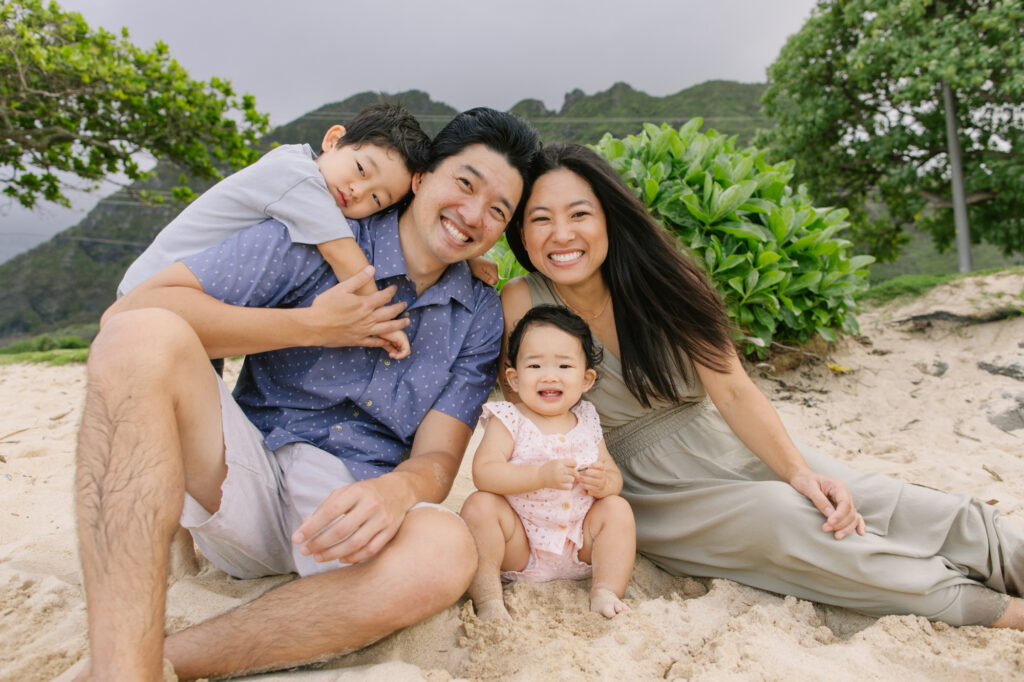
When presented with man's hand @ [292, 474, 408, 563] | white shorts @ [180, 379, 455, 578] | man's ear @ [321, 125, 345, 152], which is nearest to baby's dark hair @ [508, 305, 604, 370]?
white shorts @ [180, 379, 455, 578]

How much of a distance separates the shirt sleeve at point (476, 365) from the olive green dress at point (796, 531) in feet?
0.67

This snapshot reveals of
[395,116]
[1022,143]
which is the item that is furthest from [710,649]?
[1022,143]

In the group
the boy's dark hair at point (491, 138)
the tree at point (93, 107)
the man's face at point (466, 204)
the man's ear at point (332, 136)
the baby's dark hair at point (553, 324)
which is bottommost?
the baby's dark hair at point (553, 324)

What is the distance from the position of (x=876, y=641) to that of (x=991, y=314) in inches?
164

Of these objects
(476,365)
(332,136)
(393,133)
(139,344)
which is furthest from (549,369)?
(332,136)

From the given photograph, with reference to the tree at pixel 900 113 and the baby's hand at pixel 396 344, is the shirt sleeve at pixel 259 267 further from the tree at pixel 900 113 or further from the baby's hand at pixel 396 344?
the tree at pixel 900 113

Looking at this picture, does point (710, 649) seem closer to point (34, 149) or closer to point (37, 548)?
point (37, 548)

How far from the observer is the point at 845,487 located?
2.10 meters

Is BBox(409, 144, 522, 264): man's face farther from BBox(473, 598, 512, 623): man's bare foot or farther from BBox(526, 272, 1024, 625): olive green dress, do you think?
BBox(473, 598, 512, 623): man's bare foot

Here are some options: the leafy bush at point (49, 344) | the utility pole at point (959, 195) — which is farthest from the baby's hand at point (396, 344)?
the utility pole at point (959, 195)

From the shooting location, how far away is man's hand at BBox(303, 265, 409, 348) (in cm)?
208

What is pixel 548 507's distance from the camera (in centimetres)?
220

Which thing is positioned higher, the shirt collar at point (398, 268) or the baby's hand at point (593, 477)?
the shirt collar at point (398, 268)

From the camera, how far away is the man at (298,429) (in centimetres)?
154
